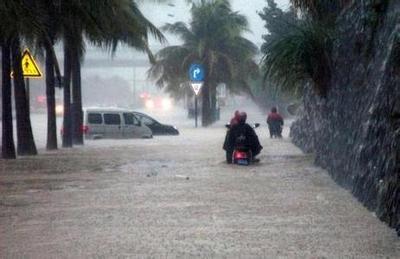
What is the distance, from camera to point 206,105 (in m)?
50.0

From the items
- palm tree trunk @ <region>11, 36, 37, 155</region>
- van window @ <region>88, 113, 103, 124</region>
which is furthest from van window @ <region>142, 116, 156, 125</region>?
palm tree trunk @ <region>11, 36, 37, 155</region>

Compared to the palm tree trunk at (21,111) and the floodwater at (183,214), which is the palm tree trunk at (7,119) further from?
the floodwater at (183,214)

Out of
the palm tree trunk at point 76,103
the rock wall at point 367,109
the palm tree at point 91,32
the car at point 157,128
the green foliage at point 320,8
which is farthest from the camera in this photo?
the car at point 157,128

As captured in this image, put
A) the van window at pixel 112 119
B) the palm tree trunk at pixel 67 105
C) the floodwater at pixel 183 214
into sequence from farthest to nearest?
the van window at pixel 112 119 → the palm tree trunk at pixel 67 105 → the floodwater at pixel 183 214

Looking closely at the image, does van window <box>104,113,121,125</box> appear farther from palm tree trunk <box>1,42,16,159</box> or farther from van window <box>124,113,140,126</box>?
palm tree trunk <box>1,42,16,159</box>

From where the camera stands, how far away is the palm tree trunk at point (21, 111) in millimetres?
20594

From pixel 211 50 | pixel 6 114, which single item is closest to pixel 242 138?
pixel 6 114

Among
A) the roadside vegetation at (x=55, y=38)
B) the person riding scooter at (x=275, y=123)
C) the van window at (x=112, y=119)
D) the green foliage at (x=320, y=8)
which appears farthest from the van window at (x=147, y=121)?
the green foliage at (x=320, y=8)

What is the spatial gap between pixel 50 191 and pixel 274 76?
255 inches

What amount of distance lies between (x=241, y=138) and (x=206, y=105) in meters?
31.2

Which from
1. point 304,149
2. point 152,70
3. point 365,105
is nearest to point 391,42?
point 365,105

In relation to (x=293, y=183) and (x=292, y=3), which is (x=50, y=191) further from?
(x=292, y=3)

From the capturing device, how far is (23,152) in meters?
21.8

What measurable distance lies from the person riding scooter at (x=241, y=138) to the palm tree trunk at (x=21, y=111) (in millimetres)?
6163
